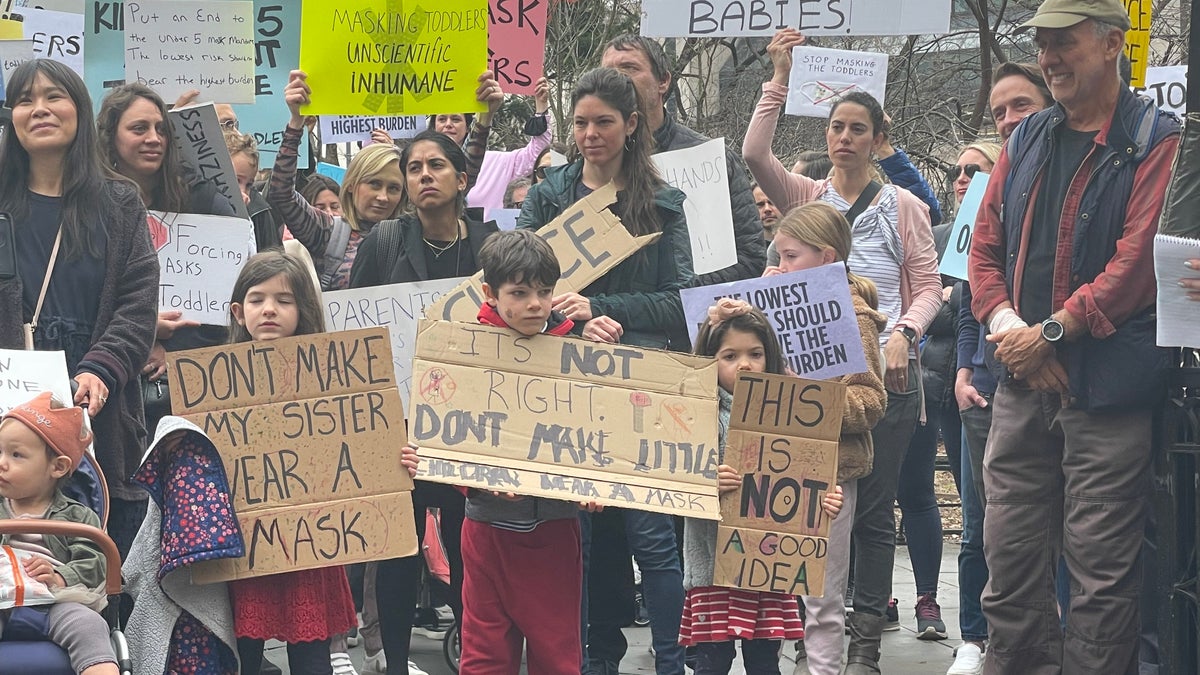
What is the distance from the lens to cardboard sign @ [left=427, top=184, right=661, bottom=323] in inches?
223

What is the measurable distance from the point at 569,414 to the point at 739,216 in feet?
6.16

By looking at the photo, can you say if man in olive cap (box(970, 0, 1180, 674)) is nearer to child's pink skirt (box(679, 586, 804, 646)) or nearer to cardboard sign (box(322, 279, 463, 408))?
child's pink skirt (box(679, 586, 804, 646))

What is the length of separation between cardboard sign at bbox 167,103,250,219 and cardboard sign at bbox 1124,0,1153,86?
175 inches

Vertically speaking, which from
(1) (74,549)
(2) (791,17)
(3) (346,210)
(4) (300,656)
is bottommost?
(4) (300,656)

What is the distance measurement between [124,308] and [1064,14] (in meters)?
3.21

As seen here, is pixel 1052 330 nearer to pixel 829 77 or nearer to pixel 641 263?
pixel 641 263

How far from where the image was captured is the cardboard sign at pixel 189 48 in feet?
26.5

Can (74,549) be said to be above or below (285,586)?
above

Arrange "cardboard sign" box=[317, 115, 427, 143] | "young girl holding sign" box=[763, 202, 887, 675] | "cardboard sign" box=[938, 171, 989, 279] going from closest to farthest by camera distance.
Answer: "young girl holding sign" box=[763, 202, 887, 675], "cardboard sign" box=[938, 171, 989, 279], "cardboard sign" box=[317, 115, 427, 143]

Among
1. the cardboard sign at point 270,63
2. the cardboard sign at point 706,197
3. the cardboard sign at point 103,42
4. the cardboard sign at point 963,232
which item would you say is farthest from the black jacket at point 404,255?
the cardboard sign at point 103,42

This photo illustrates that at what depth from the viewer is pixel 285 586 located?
5.00 m

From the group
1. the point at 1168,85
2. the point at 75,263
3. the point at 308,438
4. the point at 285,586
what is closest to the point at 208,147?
the point at 75,263

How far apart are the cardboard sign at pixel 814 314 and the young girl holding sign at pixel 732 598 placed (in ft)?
1.44

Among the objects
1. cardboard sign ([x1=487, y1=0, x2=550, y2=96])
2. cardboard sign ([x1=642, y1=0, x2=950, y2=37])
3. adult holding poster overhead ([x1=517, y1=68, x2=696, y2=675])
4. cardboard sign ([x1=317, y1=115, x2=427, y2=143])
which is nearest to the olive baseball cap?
adult holding poster overhead ([x1=517, y1=68, x2=696, y2=675])
